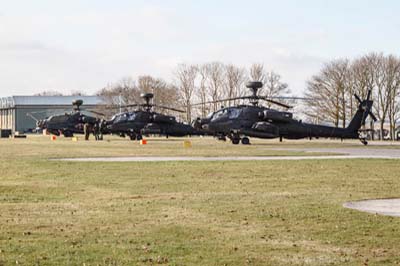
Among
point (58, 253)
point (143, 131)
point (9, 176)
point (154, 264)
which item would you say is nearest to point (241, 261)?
point (154, 264)

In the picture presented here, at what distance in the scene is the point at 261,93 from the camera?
107938mm

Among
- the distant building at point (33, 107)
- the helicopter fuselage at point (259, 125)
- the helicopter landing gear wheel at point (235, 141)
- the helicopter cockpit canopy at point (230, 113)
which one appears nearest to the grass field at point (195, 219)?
the helicopter fuselage at point (259, 125)

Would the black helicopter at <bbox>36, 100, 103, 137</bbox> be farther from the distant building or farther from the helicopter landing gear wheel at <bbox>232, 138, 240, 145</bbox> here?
the distant building

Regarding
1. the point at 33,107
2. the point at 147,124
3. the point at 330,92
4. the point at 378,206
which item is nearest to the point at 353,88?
the point at 330,92

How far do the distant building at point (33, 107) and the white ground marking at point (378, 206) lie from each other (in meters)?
166

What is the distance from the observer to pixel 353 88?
306ft

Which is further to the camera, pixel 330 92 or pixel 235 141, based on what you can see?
pixel 330 92

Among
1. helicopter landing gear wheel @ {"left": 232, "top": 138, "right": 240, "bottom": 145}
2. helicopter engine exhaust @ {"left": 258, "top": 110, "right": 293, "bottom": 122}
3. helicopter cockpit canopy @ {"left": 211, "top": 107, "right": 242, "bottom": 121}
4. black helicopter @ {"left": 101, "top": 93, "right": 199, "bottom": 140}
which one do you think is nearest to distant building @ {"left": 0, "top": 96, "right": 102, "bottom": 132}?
black helicopter @ {"left": 101, "top": 93, "right": 199, "bottom": 140}

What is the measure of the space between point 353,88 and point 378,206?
3092 inches

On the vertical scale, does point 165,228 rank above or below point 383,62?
below

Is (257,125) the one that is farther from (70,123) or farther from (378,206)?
(70,123)

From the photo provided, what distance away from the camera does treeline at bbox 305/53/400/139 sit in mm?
92625

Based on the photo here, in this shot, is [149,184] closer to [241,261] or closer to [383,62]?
[241,261]

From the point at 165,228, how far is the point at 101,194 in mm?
6037
